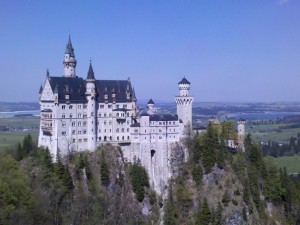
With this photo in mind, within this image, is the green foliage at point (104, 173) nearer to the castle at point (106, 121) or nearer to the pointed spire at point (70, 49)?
the castle at point (106, 121)

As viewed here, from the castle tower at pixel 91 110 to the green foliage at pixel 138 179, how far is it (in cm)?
890

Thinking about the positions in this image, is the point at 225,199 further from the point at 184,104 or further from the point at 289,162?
the point at 289,162

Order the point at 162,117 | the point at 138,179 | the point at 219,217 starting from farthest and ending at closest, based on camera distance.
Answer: the point at 162,117 < the point at 138,179 < the point at 219,217

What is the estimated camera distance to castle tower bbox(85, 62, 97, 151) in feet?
279

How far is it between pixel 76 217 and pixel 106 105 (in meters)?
26.0


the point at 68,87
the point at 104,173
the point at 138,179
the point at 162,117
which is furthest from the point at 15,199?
the point at 162,117

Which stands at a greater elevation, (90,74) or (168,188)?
(90,74)

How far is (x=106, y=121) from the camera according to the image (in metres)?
88.2

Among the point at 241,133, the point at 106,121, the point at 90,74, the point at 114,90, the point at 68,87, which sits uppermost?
the point at 90,74

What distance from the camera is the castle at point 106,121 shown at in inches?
3258

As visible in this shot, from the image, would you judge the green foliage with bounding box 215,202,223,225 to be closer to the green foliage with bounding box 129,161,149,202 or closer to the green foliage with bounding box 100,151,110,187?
the green foliage with bounding box 129,161,149,202

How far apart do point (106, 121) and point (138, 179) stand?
45.3 feet

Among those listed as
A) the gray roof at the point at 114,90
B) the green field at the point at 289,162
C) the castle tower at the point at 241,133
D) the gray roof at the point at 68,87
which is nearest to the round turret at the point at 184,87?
the gray roof at the point at 114,90

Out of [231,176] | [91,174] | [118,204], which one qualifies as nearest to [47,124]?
[91,174]
